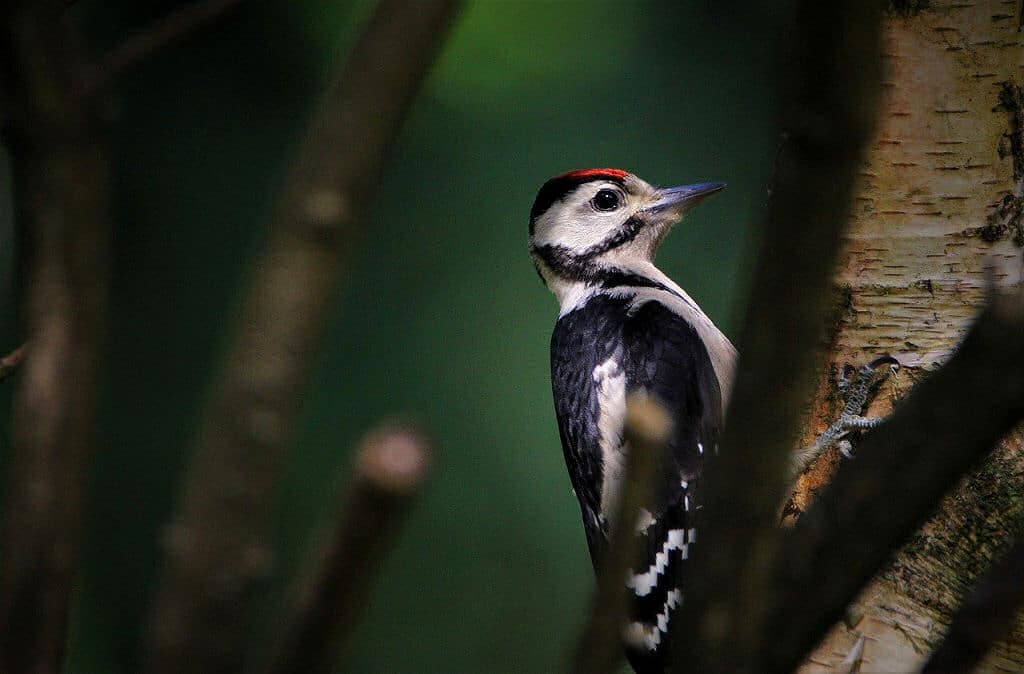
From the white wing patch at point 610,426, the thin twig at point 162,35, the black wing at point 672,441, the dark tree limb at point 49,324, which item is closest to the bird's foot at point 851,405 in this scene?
the black wing at point 672,441

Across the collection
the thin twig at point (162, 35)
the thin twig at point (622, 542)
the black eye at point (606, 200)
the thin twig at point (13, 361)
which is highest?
the thin twig at point (162, 35)

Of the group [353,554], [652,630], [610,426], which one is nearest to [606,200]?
[610,426]

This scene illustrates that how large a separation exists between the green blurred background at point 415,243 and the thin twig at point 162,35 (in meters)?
3.58

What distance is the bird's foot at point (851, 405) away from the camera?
2086 mm

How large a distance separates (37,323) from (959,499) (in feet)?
4.90

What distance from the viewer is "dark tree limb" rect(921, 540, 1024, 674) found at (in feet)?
2.59

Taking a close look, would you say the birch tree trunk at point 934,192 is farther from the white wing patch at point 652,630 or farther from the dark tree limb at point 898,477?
the dark tree limb at point 898,477

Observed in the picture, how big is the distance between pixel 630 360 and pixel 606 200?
0.67m

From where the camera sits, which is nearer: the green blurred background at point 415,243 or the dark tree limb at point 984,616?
the dark tree limb at point 984,616

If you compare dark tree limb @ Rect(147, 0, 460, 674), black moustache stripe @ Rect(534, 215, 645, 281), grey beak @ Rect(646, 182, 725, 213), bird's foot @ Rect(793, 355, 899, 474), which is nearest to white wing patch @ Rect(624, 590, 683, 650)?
bird's foot @ Rect(793, 355, 899, 474)

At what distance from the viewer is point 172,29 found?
3.42 ft

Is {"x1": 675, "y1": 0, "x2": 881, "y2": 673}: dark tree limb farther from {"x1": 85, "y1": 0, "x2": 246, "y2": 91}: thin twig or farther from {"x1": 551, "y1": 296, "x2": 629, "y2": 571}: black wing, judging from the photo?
{"x1": 551, "y1": 296, "x2": 629, "y2": 571}: black wing

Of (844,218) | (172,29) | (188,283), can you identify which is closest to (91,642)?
(188,283)

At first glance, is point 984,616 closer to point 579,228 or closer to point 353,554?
point 353,554
